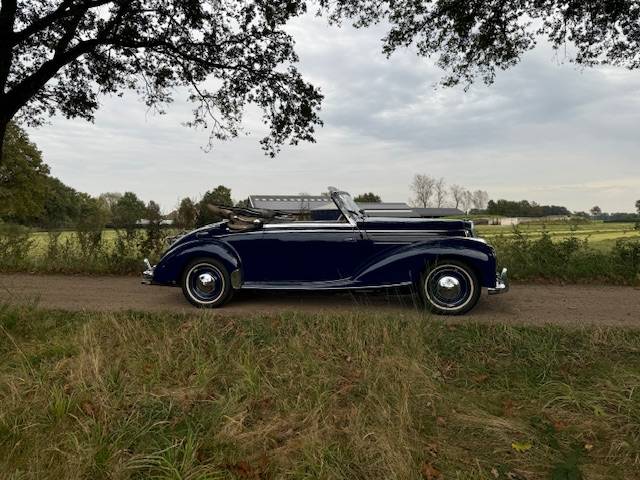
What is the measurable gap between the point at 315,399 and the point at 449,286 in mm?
2700

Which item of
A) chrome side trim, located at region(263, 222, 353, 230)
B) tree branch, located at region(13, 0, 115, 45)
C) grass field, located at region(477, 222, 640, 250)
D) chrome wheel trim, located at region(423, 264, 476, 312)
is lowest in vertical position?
chrome wheel trim, located at region(423, 264, 476, 312)

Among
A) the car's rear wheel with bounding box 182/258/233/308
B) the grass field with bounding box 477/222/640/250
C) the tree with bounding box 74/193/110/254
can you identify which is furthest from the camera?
the tree with bounding box 74/193/110/254

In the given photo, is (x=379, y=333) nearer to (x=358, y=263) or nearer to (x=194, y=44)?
(x=358, y=263)

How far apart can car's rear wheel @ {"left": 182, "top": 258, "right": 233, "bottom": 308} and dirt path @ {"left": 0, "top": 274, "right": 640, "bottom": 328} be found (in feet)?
0.60

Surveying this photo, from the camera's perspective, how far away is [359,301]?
20.3 ft

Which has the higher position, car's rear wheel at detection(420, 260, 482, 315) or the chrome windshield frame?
the chrome windshield frame

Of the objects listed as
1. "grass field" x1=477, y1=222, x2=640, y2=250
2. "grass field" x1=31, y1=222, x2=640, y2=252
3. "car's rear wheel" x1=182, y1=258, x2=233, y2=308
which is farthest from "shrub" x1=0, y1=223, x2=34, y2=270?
"grass field" x1=477, y1=222, x2=640, y2=250

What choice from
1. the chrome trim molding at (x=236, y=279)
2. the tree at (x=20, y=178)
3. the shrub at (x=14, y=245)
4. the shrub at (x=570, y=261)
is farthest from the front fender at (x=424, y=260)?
the tree at (x=20, y=178)

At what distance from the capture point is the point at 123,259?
8.67 m

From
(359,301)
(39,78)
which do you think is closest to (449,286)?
(359,301)

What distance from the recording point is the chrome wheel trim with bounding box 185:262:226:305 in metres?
5.67

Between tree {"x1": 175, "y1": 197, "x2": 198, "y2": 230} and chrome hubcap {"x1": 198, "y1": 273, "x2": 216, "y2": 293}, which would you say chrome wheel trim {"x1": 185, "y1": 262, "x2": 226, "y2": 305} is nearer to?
chrome hubcap {"x1": 198, "y1": 273, "x2": 216, "y2": 293}

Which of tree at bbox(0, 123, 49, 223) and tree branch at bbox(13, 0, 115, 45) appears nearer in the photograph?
tree branch at bbox(13, 0, 115, 45)

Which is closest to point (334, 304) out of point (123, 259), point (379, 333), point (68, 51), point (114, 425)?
point (379, 333)
